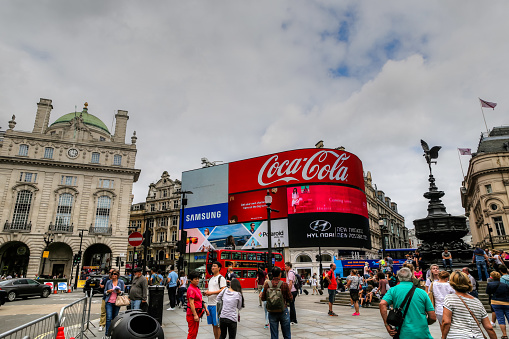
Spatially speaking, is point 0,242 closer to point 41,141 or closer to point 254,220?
point 41,141

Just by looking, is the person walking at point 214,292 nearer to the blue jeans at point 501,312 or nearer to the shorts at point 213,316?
the shorts at point 213,316

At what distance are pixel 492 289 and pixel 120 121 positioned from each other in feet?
185

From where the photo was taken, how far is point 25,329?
4363mm

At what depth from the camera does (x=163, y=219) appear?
71.7m

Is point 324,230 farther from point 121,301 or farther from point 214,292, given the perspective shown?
point 214,292

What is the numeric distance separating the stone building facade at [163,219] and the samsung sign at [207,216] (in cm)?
782

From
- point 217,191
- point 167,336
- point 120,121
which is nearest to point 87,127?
point 120,121

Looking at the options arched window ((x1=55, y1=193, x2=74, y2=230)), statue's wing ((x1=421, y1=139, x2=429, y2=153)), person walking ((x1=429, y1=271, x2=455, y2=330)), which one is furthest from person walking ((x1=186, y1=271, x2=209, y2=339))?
arched window ((x1=55, y1=193, x2=74, y2=230))

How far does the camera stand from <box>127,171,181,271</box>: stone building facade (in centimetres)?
6838

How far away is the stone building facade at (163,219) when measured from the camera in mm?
68375

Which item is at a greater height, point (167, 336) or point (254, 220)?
point (254, 220)

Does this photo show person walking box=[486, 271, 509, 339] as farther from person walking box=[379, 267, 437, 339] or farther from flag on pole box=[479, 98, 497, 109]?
flag on pole box=[479, 98, 497, 109]

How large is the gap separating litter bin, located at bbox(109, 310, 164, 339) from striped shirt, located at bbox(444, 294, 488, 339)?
14.7ft

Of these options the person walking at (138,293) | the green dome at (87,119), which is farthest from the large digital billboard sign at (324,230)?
the person walking at (138,293)
